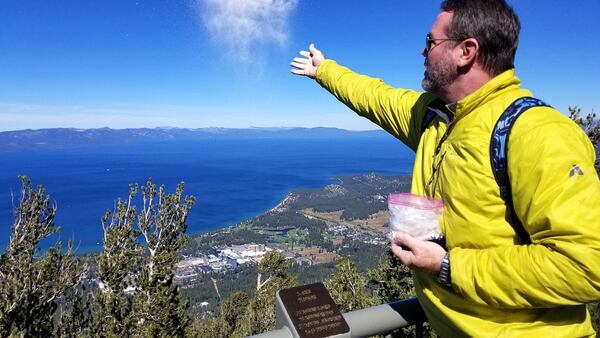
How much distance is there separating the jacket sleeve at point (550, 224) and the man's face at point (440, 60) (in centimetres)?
43

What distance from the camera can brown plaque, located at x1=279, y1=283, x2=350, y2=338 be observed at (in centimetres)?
171

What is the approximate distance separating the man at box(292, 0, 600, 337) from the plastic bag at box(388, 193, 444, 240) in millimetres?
39

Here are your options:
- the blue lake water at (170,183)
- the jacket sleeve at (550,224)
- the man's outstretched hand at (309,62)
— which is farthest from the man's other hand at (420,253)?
the blue lake water at (170,183)

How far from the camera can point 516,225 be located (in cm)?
134

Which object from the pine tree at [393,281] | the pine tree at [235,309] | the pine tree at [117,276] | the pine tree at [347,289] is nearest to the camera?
the pine tree at [117,276]

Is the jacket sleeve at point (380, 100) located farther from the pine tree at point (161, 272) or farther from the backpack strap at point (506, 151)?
A: the pine tree at point (161, 272)

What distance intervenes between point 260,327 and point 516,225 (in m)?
18.9

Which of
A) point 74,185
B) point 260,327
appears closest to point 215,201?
point 74,185

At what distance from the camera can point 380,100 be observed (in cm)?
234

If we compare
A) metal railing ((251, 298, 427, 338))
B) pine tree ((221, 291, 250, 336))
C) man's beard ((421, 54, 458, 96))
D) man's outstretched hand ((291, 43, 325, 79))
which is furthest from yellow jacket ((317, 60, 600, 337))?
pine tree ((221, 291, 250, 336))

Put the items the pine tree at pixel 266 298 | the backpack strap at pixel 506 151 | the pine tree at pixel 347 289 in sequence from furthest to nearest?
the pine tree at pixel 266 298 → the pine tree at pixel 347 289 → the backpack strap at pixel 506 151

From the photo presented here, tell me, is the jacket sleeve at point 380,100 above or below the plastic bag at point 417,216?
above

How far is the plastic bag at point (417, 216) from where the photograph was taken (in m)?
1.51

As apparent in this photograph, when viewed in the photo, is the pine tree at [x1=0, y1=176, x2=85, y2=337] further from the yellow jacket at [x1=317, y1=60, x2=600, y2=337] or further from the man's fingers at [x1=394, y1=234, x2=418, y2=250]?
the yellow jacket at [x1=317, y1=60, x2=600, y2=337]
